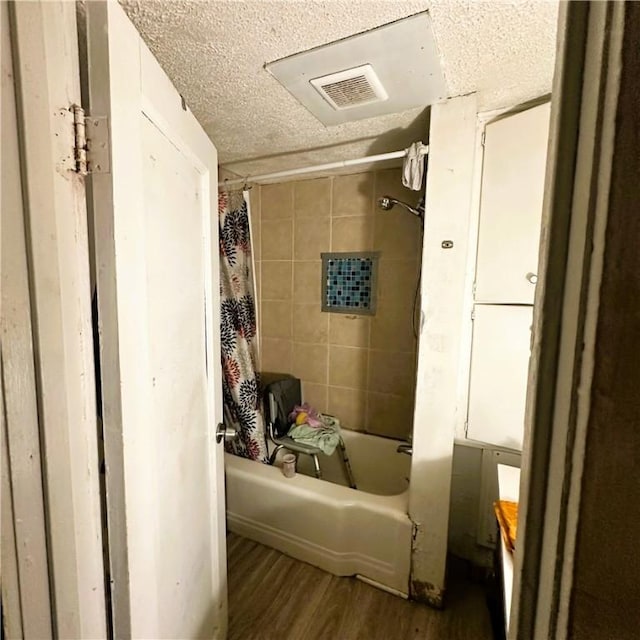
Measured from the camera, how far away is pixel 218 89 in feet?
3.80

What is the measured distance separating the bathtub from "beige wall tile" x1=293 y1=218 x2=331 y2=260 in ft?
4.48

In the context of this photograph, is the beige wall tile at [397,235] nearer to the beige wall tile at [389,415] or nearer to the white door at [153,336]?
the beige wall tile at [389,415]

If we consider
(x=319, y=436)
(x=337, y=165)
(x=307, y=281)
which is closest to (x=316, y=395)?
(x=319, y=436)

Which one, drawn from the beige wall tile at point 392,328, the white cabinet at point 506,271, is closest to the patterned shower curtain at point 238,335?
the beige wall tile at point 392,328

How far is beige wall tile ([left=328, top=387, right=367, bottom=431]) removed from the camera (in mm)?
2066

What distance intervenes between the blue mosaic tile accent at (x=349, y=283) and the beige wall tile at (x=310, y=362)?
311 mm

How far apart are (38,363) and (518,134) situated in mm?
1679

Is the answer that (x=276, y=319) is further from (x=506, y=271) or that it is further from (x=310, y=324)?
(x=506, y=271)

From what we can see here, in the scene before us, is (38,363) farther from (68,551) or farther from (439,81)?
(439,81)

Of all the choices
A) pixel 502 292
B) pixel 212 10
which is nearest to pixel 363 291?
pixel 502 292

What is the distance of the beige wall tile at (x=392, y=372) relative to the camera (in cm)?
191

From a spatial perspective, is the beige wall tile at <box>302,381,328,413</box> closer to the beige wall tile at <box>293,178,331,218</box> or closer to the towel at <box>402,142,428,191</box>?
the beige wall tile at <box>293,178,331,218</box>

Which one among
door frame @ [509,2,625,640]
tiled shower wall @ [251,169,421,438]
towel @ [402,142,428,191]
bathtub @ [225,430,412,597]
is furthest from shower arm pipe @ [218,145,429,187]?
bathtub @ [225,430,412,597]

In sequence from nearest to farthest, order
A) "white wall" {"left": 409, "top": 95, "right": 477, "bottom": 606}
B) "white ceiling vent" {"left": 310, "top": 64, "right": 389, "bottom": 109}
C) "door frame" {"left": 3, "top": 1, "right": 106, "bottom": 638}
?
"door frame" {"left": 3, "top": 1, "right": 106, "bottom": 638}
"white ceiling vent" {"left": 310, "top": 64, "right": 389, "bottom": 109}
"white wall" {"left": 409, "top": 95, "right": 477, "bottom": 606}
